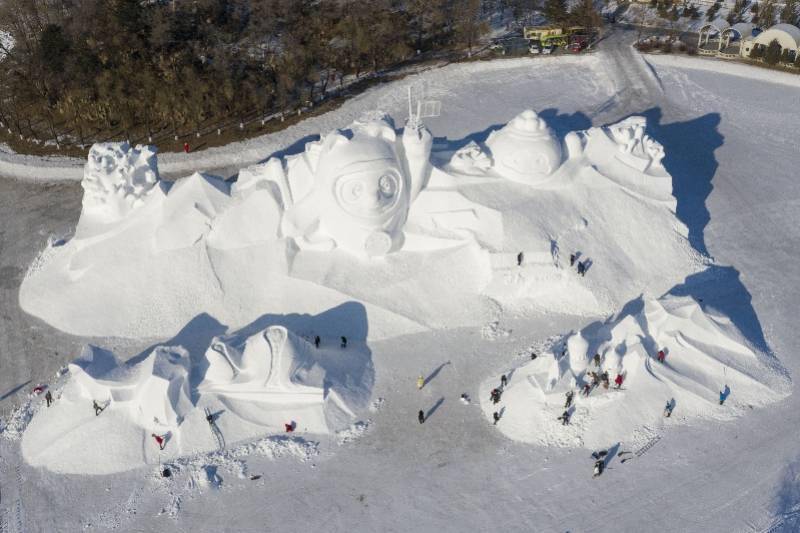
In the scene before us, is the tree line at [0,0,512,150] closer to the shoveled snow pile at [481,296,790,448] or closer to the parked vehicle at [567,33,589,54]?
the parked vehicle at [567,33,589,54]

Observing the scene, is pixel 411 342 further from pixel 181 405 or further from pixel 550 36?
pixel 550 36

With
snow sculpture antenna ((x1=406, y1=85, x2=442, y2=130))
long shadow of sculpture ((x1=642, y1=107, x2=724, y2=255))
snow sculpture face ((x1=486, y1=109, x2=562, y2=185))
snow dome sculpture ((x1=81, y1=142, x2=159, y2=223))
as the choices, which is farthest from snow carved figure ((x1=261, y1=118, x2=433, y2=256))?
long shadow of sculpture ((x1=642, y1=107, x2=724, y2=255))

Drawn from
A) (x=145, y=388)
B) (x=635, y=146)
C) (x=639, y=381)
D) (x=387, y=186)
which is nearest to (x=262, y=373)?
(x=145, y=388)

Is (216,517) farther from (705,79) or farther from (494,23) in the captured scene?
(494,23)

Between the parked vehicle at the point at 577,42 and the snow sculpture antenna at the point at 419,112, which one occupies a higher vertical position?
the snow sculpture antenna at the point at 419,112

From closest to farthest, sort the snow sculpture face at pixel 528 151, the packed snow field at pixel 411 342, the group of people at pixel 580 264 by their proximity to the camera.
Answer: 1. the packed snow field at pixel 411 342
2. the group of people at pixel 580 264
3. the snow sculpture face at pixel 528 151

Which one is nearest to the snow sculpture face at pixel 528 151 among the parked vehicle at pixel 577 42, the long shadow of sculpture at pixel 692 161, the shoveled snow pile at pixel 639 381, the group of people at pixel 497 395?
the shoveled snow pile at pixel 639 381

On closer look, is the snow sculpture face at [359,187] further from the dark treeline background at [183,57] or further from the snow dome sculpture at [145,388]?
the dark treeline background at [183,57]
